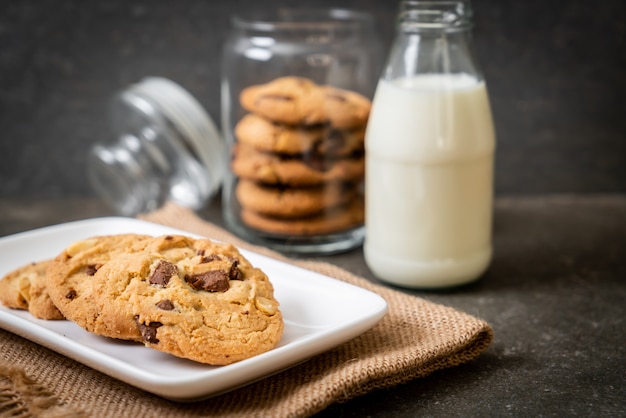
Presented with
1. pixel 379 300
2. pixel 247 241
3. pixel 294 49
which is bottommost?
pixel 247 241

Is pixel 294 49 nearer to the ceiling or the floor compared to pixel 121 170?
nearer to the ceiling

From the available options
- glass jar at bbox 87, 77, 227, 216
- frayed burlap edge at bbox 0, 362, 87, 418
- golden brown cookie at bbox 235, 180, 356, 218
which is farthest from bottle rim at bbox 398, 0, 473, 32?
frayed burlap edge at bbox 0, 362, 87, 418

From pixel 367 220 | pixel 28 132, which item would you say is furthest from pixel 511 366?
pixel 28 132

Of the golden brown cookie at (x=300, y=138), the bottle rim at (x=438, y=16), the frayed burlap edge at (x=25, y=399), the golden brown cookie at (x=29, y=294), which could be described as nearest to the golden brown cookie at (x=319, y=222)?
the golden brown cookie at (x=300, y=138)

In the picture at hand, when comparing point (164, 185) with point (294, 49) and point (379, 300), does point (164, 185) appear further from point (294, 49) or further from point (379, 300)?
point (379, 300)

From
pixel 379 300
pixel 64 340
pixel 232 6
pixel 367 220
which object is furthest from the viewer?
pixel 232 6

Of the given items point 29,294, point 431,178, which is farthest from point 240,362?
point 431,178

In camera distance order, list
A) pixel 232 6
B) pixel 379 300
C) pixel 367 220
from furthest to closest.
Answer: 1. pixel 232 6
2. pixel 367 220
3. pixel 379 300

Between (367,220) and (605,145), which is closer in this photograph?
(367,220)
